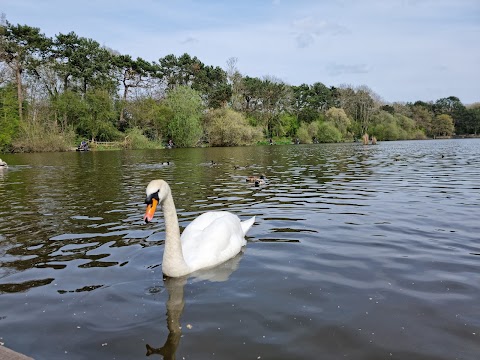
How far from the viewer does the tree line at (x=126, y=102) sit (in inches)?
2152

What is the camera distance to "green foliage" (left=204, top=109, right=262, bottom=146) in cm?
6856

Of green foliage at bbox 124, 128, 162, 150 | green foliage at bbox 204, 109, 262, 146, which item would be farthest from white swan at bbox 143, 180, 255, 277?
green foliage at bbox 204, 109, 262, 146

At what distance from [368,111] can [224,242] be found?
105 metres

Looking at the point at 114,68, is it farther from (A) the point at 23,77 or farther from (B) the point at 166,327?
(B) the point at 166,327

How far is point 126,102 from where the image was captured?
68938 mm

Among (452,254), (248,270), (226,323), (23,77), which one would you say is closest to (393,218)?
(452,254)

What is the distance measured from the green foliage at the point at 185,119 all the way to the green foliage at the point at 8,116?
2217 cm

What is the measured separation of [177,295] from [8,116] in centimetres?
5861

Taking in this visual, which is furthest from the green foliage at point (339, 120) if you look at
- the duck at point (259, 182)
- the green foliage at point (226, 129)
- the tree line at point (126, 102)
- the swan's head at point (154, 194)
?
the swan's head at point (154, 194)

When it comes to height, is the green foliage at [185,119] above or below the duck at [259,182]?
above

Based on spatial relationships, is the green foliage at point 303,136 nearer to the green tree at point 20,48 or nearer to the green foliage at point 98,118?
the green foliage at point 98,118

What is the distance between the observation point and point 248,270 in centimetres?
586

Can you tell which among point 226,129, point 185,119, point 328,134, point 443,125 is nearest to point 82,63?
point 185,119

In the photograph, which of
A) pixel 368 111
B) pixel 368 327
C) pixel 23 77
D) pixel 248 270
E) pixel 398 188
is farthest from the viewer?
pixel 368 111
